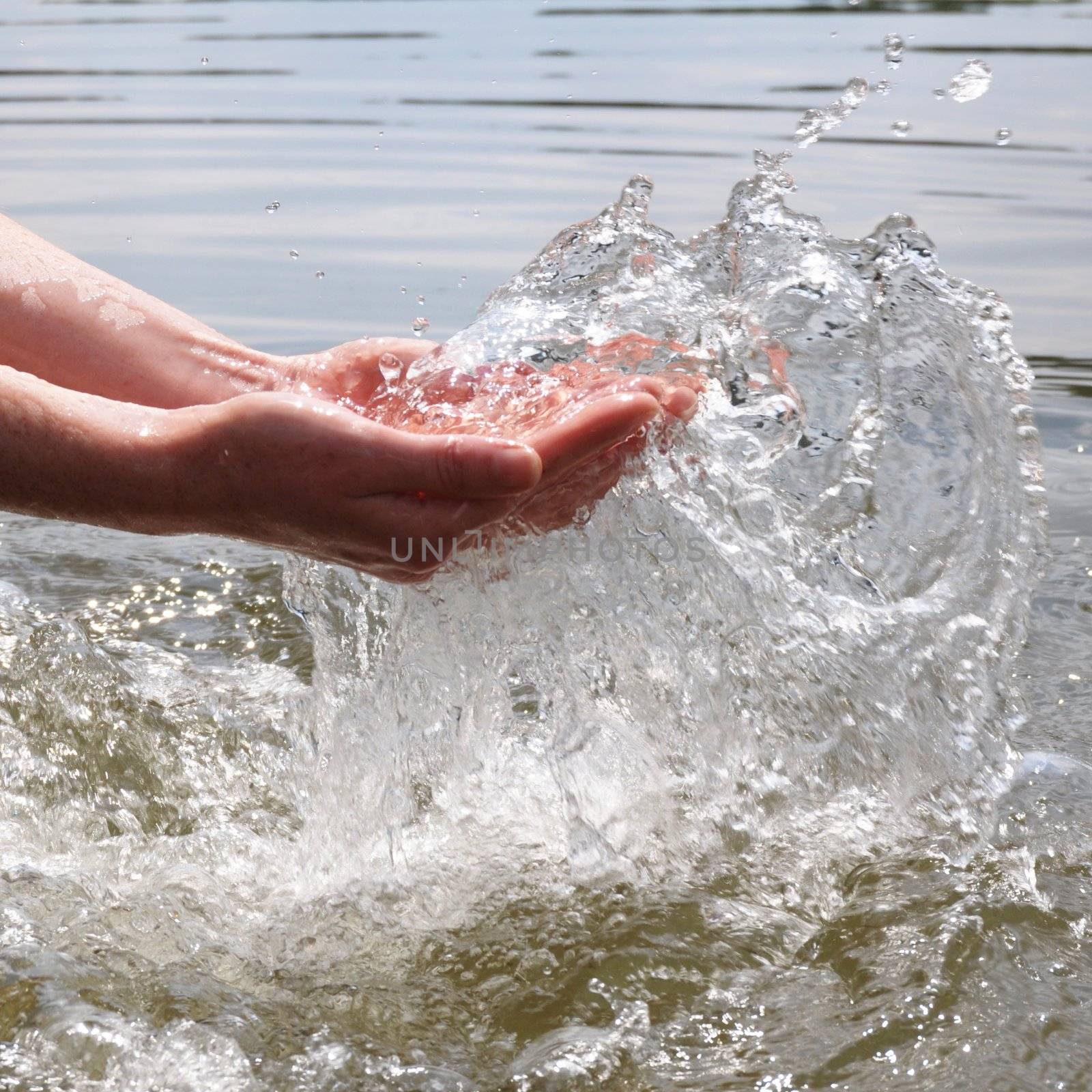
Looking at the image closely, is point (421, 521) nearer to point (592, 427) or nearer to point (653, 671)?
point (592, 427)

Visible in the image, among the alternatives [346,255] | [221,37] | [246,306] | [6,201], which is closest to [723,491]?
[246,306]

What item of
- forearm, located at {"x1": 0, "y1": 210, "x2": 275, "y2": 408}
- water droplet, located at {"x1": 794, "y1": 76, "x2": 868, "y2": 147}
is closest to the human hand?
forearm, located at {"x1": 0, "y1": 210, "x2": 275, "y2": 408}

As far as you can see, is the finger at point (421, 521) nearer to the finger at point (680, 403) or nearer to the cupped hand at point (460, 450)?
the cupped hand at point (460, 450)

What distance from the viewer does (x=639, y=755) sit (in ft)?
7.67

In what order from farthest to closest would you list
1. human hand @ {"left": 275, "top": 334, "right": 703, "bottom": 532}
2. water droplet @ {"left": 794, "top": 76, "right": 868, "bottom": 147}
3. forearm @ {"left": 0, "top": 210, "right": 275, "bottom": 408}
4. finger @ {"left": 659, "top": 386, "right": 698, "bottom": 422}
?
water droplet @ {"left": 794, "top": 76, "right": 868, "bottom": 147}
forearm @ {"left": 0, "top": 210, "right": 275, "bottom": 408}
finger @ {"left": 659, "top": 386, "right": 698, "bottom": 422}
human hand @ {"left": 275, "top": 334, "right": 703, "bottom": 532}

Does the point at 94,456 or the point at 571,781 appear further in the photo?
the point at 571,781

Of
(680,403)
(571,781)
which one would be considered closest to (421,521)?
(680,403)

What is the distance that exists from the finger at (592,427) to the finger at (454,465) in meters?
0.05

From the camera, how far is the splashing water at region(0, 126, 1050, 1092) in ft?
5.84

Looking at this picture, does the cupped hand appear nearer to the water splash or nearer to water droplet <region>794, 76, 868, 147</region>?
the water splash

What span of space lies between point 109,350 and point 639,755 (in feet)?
3.89

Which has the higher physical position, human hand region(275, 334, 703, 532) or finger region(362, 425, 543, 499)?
human hand region(275, 334, 703, 532)

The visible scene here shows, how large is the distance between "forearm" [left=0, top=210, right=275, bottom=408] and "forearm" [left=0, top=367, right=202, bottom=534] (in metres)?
0.58

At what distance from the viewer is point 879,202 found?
19.0ft
